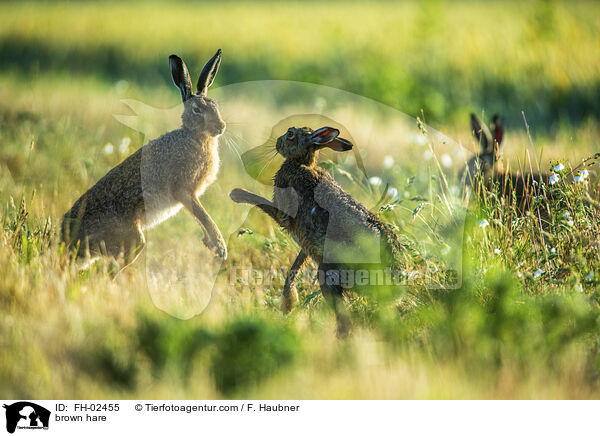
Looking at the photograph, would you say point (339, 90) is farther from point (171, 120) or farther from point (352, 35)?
point (352, 35)

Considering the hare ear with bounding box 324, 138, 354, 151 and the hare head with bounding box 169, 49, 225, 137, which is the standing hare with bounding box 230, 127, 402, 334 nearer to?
the hare ear with bounding box 324, 138, 354, 151

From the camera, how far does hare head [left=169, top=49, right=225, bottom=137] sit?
4.65 metres

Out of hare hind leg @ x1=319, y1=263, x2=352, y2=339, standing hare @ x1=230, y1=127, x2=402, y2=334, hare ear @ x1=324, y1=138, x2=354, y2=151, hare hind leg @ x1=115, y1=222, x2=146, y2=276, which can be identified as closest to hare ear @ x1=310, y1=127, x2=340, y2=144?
standing hare @ x1=230, y1=127, x2=402, y2=334

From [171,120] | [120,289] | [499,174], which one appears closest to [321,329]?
[120,289]

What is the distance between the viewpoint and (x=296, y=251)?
507 centimetres

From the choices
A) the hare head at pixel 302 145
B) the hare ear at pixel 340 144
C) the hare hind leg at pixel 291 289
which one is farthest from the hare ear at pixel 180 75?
the hare hind leg at pixel 291 289

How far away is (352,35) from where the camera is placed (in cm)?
1530

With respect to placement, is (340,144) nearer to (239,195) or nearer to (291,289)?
(239,195)

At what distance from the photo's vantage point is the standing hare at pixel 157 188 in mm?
4668

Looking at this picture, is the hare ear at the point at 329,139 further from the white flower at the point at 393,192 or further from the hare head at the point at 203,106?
the hare head at the point at 203,106

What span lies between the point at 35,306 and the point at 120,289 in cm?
63
